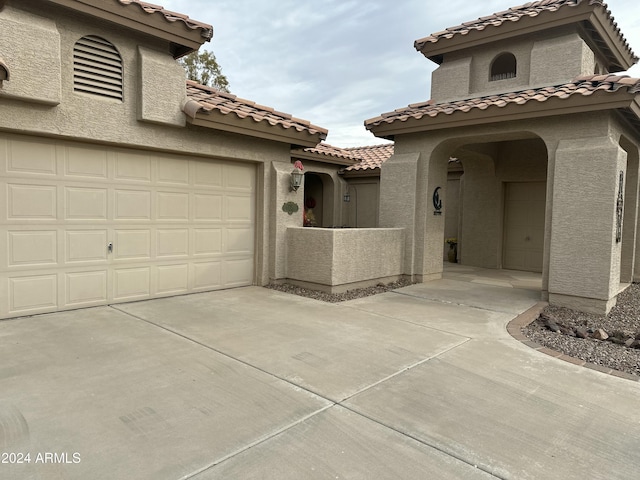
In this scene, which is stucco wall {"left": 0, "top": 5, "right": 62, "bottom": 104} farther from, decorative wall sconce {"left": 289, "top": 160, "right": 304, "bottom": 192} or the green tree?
the green tree

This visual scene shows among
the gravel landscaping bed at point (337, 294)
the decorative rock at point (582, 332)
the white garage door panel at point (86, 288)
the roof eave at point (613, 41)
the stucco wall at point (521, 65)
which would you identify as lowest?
the decorative rock at point (582, 332)

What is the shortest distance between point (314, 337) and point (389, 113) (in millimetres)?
6336

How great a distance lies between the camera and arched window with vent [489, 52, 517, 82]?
32.7 feet

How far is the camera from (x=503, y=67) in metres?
10.2

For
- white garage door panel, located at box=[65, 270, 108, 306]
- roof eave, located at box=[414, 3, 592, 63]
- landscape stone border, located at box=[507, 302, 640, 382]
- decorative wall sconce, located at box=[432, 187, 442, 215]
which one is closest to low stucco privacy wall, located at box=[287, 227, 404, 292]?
decorative wall sconce, located at box=[432, 187, 442, 215]

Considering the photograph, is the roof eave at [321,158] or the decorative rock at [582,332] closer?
the decorative rock at [582,332]

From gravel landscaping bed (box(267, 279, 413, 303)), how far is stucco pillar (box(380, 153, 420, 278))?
0.95 meters

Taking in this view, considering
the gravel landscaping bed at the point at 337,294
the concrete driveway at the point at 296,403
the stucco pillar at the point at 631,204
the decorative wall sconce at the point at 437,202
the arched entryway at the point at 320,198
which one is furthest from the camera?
the arched entryway at the point at 320,198

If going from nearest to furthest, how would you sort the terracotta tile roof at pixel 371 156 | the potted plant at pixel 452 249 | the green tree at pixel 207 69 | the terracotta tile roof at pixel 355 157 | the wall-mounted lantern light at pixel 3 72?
the wall-mounted lantern light at pixel 3 72
the terracotta tile roof at pixel 355 157
the potted plant at pixel 452 249
the terracotta tile roof at pixel 371 156
the green tree at pixel 207 69

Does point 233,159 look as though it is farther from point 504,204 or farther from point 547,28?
point 504,204

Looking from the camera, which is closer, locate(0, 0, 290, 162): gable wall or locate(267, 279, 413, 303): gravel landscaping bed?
locate(0, 0, 290, 162): gable wall

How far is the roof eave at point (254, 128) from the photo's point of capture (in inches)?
270

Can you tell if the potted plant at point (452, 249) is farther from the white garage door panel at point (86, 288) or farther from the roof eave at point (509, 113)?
the white garage door panel at point (86, 288)

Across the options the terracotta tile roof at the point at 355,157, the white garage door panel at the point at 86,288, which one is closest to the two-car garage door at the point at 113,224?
the white garage door panel at the point at 86,288
